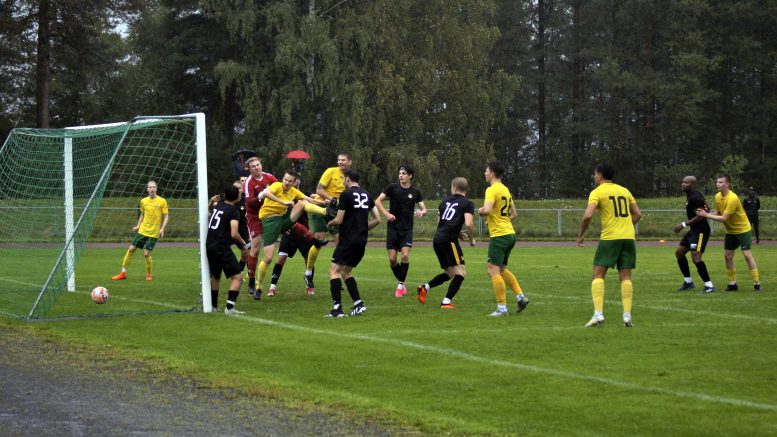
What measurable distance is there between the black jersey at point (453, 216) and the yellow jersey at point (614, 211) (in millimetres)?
2926

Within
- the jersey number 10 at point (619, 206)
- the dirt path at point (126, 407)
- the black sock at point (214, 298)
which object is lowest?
the dirt path at point (126, 407)

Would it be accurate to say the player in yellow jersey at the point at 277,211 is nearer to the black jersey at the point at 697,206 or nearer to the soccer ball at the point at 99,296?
the soccer ball at the point at 99,296

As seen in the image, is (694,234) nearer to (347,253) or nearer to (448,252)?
(448,252)

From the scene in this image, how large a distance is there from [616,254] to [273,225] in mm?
6101

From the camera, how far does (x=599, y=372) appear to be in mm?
10133

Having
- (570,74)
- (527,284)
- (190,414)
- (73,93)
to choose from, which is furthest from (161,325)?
(570,74)

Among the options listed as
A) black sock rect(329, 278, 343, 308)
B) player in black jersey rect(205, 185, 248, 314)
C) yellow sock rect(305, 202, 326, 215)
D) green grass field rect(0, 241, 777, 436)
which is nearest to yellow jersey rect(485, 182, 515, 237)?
green grass field rect(0, 241, 777, 436)

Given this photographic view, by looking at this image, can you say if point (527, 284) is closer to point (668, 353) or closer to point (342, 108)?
point (668, 353)

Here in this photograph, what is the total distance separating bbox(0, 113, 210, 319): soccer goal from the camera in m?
15.8

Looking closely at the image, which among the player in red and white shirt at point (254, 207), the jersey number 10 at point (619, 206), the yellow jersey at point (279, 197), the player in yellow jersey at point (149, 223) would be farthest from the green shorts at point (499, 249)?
the player in yellow jersey at point (149, 223)

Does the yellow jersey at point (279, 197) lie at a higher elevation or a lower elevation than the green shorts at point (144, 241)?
higher

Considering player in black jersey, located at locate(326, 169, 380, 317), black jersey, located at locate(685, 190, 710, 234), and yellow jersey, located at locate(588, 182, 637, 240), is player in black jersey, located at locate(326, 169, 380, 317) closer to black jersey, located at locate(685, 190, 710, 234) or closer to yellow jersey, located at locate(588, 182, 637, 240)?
yellow jersey, located at locate(588, 182, 637, 240)

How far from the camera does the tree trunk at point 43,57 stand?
52156mm

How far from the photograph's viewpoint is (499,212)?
589 inches
